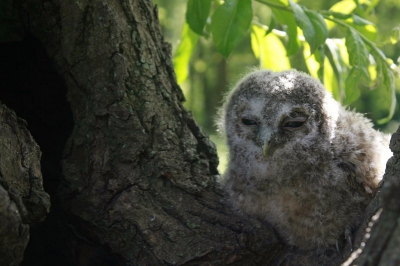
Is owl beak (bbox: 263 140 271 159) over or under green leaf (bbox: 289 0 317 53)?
under

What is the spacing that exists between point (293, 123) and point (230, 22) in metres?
0.56

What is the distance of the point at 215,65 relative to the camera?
26.6ft

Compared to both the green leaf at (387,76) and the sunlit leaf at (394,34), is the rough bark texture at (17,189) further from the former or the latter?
the sunlit leaf at (394,34)

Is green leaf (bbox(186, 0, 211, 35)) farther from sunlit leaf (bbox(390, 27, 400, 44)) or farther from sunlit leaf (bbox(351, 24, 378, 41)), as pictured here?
sunlit leaf (bbox(390, 27, 400, 44))

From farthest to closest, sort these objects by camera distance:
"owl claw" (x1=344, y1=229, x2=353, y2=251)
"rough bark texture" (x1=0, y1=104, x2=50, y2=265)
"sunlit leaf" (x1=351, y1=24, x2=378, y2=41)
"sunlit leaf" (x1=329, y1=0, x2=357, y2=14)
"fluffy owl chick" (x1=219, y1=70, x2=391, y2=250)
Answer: "sunlit leaf" (x1=329, y1=0, x2=357, y2=14), "sunlit leaf" (x1=351, y1=24, x2=378, y2=41), "fluffy owl chick" (x1=219, y1=70, x2=391, y2=250), "owl claw" (x1=344, y1=229, x2=353, y2=251), "rough bark texture" (x1=0, y1=104, x2=50, y2=265)

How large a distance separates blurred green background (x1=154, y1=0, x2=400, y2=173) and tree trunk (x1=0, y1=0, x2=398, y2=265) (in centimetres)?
357

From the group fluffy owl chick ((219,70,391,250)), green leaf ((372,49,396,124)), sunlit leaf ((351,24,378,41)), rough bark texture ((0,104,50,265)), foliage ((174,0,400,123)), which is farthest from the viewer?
sunlit leaf ((351,24,378,41))

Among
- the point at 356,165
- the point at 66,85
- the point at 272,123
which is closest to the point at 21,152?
the point at 66,85

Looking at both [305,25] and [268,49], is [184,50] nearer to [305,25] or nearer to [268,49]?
[268,49]

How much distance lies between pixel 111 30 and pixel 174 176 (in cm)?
73

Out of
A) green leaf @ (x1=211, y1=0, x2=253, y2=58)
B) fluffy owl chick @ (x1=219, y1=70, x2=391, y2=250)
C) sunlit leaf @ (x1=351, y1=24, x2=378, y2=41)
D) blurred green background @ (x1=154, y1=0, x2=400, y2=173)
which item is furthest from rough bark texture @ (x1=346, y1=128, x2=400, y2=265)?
blurred green background @ (x1=154, y1=0, x2=400, y2=173)

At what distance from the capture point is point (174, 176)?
2.30 m

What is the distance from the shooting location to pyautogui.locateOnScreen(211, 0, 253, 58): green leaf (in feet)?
7.68

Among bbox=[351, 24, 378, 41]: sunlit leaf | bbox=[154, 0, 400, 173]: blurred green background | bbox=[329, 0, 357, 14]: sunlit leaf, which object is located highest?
bbox=[154, 0, 400, 173]: blurred green background
